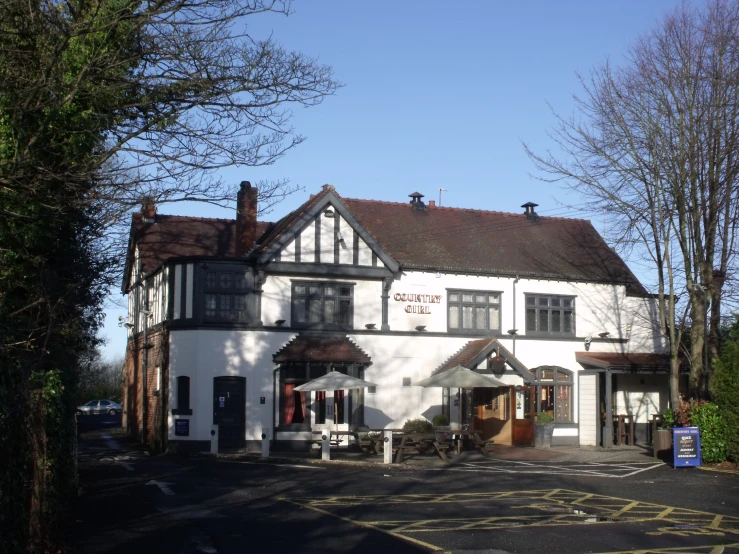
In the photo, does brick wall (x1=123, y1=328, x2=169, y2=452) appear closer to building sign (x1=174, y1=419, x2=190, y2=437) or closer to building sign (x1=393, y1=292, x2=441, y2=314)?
building sign (x1=174, y1=419, x2=190, y2=437)

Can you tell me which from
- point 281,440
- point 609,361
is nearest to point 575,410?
point 609,361

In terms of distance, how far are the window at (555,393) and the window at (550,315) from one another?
56.8 inches

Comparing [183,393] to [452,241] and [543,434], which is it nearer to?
[452,241]

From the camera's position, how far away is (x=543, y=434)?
1174 inches

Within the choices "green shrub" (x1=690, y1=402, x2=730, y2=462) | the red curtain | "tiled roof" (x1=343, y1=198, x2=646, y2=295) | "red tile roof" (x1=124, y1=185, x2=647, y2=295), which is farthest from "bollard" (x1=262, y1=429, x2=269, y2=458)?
"green shrub" (x1=690, y1=402, x2=730, y2=462)

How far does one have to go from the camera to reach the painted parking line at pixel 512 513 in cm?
1229

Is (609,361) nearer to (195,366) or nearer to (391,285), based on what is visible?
(391,285)

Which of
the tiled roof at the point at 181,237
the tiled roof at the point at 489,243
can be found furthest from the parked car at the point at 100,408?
the tiled roof at the point at 489,243

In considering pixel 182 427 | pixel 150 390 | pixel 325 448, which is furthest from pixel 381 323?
pixel 150 390

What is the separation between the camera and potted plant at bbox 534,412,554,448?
2978 cm

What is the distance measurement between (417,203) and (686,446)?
1524cm

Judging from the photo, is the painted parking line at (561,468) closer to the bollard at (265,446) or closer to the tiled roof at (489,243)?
the bollard at (265,446)

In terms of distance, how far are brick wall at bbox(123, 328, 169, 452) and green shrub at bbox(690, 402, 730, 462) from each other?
16281mm

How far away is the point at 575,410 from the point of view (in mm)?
31766
